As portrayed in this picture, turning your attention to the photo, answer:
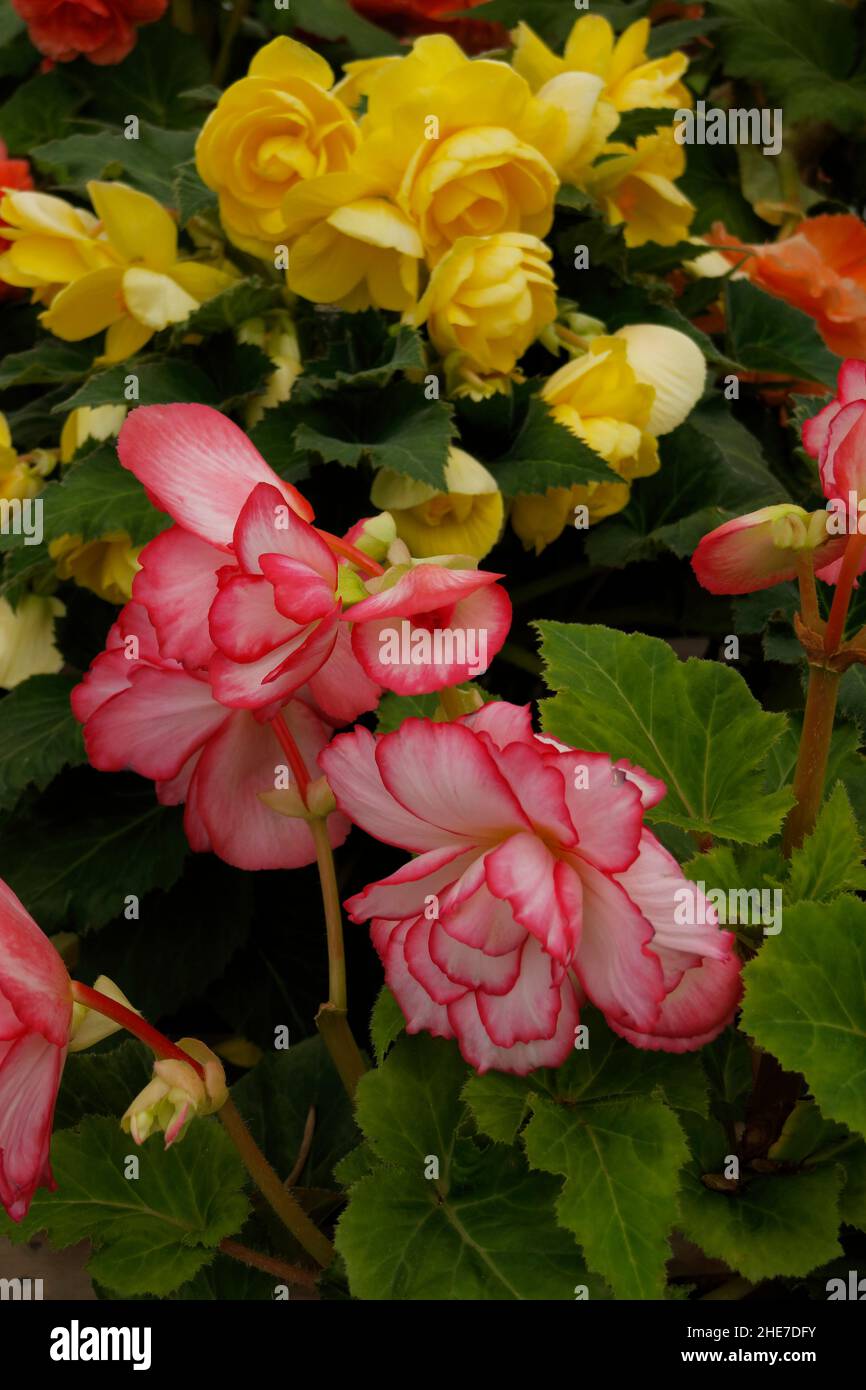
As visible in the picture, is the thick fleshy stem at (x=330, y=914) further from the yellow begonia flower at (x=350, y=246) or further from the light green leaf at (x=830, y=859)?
the yellow begonia flower at (x=350, y=246)

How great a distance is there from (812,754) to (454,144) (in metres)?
0.36

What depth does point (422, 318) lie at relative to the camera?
63 centimetres

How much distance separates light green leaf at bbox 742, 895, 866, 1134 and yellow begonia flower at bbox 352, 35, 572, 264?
0.39m

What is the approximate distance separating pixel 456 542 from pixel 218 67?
55 cm

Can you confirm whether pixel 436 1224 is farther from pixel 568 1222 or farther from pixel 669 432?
pixel 669 432

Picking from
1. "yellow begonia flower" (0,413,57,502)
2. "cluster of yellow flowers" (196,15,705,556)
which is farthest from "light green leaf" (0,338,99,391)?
"cluster of yellow flowers" (196,15,705,556)

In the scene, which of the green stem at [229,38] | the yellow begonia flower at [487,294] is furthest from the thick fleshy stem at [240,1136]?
the green stem at [229,38]

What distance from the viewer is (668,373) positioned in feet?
2.17

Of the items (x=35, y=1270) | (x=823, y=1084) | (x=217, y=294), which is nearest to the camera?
(x=823, y=1084)

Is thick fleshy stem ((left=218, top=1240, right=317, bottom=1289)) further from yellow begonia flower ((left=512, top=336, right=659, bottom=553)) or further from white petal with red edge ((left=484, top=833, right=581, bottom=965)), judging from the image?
yellow begonia flower ((left=512, top=336, right=659, bottom=553))

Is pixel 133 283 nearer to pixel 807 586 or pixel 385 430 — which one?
pixel 385 430

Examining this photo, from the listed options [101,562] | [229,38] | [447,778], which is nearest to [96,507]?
[101,562]
